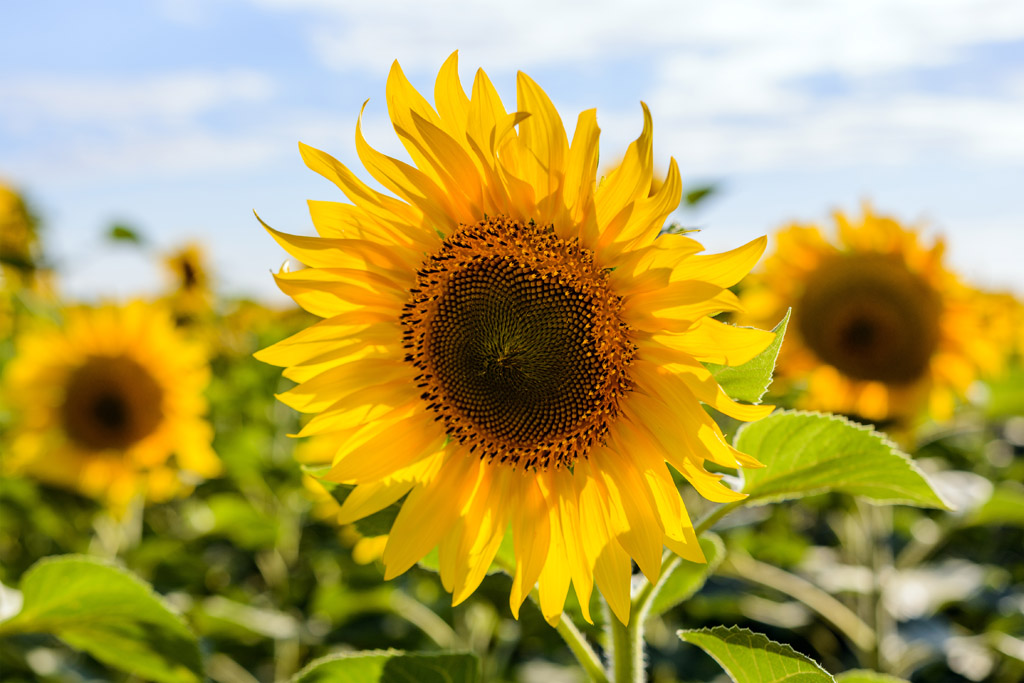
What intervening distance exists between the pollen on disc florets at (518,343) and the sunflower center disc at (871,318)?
2.53 metres

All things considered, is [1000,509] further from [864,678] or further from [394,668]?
[394,668]

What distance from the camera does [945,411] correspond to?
3871mm

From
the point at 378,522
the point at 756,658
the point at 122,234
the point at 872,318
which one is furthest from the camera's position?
the point at 122,234

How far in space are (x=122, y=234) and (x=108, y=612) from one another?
3000mm

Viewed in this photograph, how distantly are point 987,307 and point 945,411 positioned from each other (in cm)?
51

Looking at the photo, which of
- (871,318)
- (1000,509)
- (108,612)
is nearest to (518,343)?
(108,612)

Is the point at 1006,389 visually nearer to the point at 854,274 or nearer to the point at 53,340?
the point at 854,274

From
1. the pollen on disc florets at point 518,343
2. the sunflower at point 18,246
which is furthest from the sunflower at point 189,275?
the pollen on disc florets at point 518,343

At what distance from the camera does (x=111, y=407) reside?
4.86 m

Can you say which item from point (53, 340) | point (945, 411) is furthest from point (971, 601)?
point (53, 340)

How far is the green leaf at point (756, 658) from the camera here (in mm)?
1282

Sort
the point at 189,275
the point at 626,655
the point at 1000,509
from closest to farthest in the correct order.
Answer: the point at 626,655 → the point at 1000,509 → the point at 189,275

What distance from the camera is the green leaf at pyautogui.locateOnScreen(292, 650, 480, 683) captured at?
61.8 inches

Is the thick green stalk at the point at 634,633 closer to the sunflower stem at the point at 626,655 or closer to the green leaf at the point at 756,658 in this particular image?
the sunflower stem at the point at 626,655
